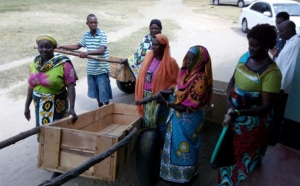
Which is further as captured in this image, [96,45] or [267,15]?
[267,15]

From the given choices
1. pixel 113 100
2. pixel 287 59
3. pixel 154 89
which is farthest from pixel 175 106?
pixel 113 100

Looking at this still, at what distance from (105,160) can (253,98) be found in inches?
57.1

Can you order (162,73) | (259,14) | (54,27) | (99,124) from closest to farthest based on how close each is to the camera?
(162,73), (99,124), (259,14), (54,27)

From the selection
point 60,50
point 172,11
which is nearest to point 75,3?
point 172,11

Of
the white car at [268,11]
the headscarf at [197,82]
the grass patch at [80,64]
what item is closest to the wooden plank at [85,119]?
the headscarf at [197,82]

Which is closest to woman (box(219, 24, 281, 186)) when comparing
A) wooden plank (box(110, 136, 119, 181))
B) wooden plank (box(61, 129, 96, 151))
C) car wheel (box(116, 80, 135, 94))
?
wooden plank (box(110, 136, 119, 181))

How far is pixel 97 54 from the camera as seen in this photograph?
5.62 meters

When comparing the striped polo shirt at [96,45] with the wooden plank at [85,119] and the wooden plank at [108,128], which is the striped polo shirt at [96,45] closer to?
the wooden plank at [85,119]

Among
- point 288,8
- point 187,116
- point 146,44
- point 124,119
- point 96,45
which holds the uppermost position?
point 288,8

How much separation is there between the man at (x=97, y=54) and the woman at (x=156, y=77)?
5.42ft

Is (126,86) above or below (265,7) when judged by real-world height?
below

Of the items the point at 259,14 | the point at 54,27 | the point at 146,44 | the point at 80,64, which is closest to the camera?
the point at 146,44

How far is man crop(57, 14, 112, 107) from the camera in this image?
5.64 meters

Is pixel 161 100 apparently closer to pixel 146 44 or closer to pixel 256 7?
pixel 146 44
